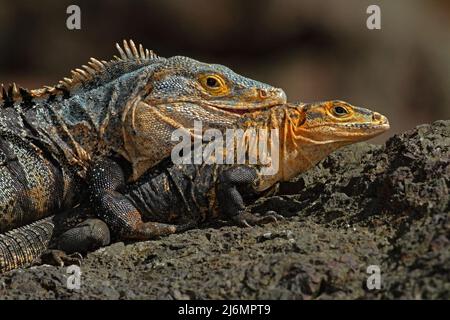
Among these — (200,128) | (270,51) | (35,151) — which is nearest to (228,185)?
(200,128)

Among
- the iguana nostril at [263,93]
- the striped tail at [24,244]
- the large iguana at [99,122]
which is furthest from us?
the iguana nostril at [263,93]

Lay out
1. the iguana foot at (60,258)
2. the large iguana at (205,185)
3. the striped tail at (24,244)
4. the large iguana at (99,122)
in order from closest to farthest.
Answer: the iguana foot at (60,258)
the striped tail at (24,244)
the large iguana at (205,185)
the large iguana at (99,122)

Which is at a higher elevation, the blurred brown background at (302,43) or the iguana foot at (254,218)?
the blurred brown background at (302,43)

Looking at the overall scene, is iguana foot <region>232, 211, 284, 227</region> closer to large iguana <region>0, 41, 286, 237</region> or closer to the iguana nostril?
large iguana <region>0, 41, 286, 237</region>

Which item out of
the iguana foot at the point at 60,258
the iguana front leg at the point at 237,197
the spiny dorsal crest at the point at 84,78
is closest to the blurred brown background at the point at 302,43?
the spiny dorsal crest at the point at 84,78

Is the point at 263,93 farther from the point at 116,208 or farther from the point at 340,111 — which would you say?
the point at 116,208

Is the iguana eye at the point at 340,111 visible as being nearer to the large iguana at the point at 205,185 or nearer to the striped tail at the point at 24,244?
the large iguana at the point at 205,185
